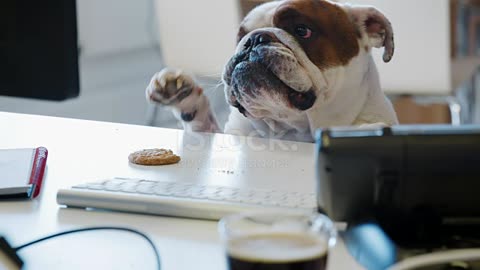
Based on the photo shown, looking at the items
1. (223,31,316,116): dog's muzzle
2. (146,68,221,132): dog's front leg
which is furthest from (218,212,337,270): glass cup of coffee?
(146,68,221,132): dog's front leg

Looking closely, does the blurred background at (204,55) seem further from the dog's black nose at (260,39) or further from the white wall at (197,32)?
the dog's black nose at (260,39)

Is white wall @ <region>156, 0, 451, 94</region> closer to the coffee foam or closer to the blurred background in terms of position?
the blurred background

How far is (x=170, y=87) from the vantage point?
1.38 meters

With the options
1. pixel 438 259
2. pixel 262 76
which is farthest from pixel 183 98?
pixel 438 259

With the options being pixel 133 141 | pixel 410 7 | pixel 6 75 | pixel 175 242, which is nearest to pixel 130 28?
pixel 410 7

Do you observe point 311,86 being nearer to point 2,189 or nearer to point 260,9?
point 260,9

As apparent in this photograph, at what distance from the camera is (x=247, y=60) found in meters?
1.31

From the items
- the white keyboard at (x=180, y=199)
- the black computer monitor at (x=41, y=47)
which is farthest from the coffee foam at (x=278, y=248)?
the black computer monitor at (x=41, y=47)

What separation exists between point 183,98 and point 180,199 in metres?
0.67

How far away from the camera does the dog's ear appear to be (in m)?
1.29

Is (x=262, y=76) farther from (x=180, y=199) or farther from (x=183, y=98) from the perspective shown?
(x=180, y=199)

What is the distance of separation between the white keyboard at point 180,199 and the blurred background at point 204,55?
0.93ft

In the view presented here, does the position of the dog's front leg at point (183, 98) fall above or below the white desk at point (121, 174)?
above

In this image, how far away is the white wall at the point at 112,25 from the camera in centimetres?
279
